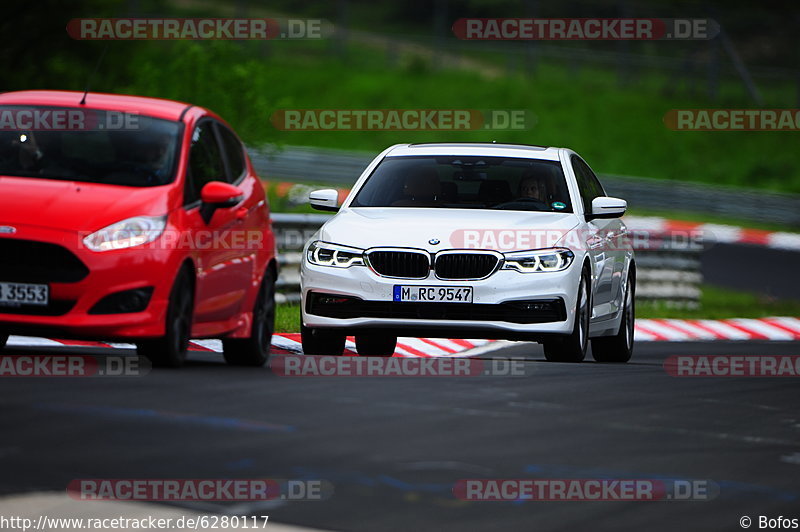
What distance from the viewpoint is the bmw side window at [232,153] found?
487 inches

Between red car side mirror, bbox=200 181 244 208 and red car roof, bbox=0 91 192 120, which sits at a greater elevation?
red car roof, bbox=0 91 192 120

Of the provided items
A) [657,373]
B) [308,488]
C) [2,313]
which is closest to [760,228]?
[657,373]

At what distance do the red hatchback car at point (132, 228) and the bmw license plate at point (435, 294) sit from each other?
1.15m

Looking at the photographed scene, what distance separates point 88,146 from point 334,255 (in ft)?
6.17

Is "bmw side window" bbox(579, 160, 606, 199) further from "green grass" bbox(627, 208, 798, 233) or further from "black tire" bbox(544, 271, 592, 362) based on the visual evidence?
"green grass" bbox(627, 208, 798, 233)

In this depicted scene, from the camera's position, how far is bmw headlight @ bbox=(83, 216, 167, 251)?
1035 centimetres

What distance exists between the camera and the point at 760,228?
39594 mm

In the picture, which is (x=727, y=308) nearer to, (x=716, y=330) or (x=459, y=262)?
(x=716, y=330)

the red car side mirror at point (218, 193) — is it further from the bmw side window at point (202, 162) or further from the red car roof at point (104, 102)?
the red car roof at point (104, 102)

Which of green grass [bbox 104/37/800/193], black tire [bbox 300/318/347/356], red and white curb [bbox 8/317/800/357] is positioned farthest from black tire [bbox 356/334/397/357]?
green grass [bbox 104/37/800/193]

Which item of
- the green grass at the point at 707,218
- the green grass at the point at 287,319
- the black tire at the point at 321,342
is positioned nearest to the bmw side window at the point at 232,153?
the black tire at the point at 321,342

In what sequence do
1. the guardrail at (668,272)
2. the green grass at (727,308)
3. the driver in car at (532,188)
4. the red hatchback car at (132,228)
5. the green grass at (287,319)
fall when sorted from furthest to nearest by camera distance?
the guardrail at (668,272), the green grass at (727,308), the green grass at (287,319), the driver in car at (532,188), the red hatchback car at (132,228)

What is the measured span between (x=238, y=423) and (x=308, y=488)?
1589 millimetres

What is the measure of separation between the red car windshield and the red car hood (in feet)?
0.55
